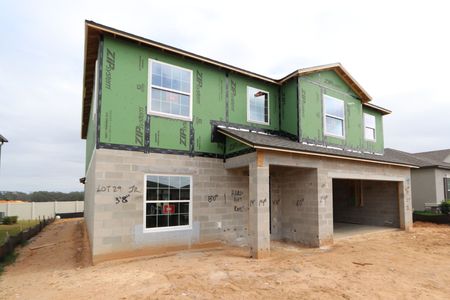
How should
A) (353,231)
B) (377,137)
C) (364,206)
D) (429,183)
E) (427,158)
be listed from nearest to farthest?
(353,231), (377,137), (364,206), (429,183), (427,158)

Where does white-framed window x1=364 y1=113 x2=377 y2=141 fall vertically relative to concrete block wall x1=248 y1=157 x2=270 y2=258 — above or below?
above

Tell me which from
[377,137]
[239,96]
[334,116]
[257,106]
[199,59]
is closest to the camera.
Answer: [199,59]

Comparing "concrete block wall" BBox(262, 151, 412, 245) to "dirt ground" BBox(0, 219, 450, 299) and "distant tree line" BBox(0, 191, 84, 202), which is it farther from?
"distant tree line" BBox(0, 191, 84, 202)

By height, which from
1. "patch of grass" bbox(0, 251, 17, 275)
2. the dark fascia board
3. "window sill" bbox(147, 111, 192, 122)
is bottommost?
"patch of grass" bbox(0, 251, 17, 275)

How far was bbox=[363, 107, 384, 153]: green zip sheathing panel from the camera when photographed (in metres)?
15.3

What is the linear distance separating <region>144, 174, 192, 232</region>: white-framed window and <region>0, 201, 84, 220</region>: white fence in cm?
2721

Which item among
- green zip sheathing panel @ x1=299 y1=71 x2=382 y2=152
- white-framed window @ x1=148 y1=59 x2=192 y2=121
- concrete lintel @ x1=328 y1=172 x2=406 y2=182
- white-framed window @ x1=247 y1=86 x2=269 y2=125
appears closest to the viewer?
white-framed window @ x1=148 y1=59 x2=192 y2=121

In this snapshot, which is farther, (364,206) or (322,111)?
(364,206)

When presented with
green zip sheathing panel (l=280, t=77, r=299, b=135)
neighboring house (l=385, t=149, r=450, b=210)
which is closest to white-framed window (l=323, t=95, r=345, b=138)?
green zip sheathing panel (l=280, t=77, r=299, b=135)

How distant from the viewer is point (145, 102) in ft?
30.2

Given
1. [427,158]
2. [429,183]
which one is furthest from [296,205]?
[427,158]

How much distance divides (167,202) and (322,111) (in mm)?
8203

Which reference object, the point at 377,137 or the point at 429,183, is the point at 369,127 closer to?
the point at 377,137

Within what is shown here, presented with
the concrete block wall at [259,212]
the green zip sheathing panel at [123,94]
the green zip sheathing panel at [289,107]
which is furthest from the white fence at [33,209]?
the concrete block wall at [259,212]
